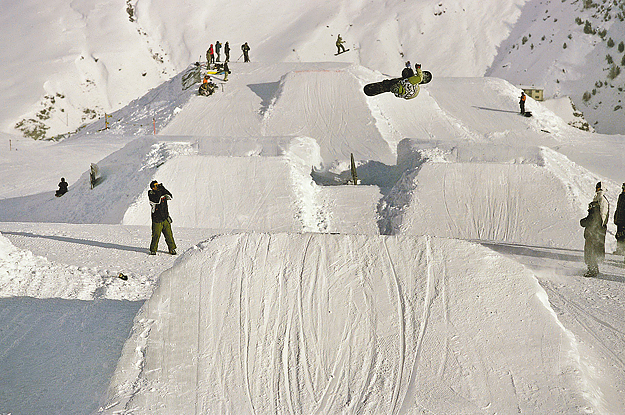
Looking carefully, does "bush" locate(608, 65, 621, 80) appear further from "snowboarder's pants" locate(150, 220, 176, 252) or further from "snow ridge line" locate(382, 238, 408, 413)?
"snow ridge line" locate(382, 238, 408, 413)

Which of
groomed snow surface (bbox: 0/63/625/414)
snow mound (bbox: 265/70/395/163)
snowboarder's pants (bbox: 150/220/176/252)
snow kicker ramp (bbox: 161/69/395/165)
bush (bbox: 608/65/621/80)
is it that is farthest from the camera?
bush (bbox: 608/65/621/80)

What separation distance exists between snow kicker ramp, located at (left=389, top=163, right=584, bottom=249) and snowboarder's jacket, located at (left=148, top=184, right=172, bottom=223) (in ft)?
20.1

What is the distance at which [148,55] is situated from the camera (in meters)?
45.1

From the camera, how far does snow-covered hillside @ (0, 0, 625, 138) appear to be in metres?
35.1

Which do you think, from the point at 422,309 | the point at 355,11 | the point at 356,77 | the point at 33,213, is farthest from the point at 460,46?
the point at 422,309

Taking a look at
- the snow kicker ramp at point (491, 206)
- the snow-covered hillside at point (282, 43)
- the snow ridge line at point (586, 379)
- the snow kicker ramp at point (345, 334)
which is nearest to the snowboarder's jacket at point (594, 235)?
the snow kicker ramp at point (345, 334)

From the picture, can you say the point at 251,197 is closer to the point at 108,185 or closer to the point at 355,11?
the point at 108,185

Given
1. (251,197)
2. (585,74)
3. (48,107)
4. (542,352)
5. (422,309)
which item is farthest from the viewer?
(48,107)

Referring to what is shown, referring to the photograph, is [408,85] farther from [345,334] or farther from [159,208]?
[345,334]

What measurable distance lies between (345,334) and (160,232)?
490cm

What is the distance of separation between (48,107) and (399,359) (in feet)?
128

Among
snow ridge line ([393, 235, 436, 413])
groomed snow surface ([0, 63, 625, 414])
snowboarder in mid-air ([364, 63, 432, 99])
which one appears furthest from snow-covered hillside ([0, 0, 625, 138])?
snow ridge line ([393, 235, 436, 413])

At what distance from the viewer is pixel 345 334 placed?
5.74 metres

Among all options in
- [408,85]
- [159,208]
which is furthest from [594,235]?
[159,208]
